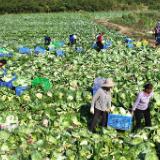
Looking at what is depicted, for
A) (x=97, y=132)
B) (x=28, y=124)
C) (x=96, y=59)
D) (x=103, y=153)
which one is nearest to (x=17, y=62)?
(x=96, y=59)

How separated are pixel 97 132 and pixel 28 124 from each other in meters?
1.51

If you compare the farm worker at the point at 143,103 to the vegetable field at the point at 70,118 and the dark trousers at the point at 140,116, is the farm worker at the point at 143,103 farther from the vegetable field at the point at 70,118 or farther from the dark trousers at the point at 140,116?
the vegetable field at the point at 70,118

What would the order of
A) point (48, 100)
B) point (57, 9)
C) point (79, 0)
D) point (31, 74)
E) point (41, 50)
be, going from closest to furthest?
1. point (48, 100)
2. point (31, 74)
3. point (41, 50)
4. point (57, 9)
5. point (79, 0)

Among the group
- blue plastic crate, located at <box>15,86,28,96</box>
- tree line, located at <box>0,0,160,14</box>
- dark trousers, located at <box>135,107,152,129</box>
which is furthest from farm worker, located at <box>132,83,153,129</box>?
tree line, located at <box>0,0,160,14</box>

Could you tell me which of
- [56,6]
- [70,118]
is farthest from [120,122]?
[56,6]

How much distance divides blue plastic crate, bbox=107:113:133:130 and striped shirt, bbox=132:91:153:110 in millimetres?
324

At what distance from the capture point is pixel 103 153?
9.93 ft

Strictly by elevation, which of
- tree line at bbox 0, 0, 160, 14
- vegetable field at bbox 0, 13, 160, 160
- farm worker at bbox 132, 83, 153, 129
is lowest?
vegetable field at bbox 0, 13, 160, 160

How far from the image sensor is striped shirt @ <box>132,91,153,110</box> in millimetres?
3449

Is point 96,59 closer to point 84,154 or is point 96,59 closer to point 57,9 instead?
point 84,154

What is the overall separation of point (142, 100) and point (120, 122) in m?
0.62

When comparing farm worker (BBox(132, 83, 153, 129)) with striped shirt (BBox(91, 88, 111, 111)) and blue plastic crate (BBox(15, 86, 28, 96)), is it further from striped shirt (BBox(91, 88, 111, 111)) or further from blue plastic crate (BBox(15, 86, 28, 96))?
blue plastic crate (BBox(15, 86, 28, 96))

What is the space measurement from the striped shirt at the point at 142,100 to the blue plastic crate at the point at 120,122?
0.32m

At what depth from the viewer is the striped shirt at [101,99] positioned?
339 cm
